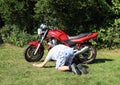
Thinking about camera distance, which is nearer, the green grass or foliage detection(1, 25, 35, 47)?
the green grass

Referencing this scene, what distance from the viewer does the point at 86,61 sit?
9.97 m

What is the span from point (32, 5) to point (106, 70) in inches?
170

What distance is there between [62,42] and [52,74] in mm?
1470

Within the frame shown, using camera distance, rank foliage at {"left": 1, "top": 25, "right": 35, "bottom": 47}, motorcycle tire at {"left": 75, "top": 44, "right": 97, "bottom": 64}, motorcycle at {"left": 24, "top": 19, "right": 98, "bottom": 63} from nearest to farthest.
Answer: motorcycle at {"left": 24, "top": 19, "right": 98, "bottom": 63}
motorcycle tire at {"left": 75, "top": 44, "right": 97, "bottom": 64}
foliage at {"left": 1, "top": 25, "right": 35, "bottom": 47}

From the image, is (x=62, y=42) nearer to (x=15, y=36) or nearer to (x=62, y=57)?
(x=62, y=57)

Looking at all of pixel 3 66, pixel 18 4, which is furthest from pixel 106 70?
pixel 18 4

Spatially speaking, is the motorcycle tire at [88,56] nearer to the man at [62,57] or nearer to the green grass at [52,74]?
the green grass at [52,74]

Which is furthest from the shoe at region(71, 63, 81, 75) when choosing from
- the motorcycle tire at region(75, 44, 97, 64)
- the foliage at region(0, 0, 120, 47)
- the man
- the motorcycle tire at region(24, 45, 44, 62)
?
the foliage at region(0, 0, 120, 47)

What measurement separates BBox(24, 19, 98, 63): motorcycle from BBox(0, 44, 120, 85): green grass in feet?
0.82

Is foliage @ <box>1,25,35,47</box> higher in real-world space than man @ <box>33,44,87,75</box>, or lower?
lower

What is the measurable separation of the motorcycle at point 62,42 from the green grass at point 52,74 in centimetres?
25

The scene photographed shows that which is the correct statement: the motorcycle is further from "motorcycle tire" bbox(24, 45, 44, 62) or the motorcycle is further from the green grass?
the green grass

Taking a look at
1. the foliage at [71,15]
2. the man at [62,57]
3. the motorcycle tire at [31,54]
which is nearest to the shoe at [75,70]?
the man at [62,57]

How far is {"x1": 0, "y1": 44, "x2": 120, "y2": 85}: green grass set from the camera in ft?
26.0
